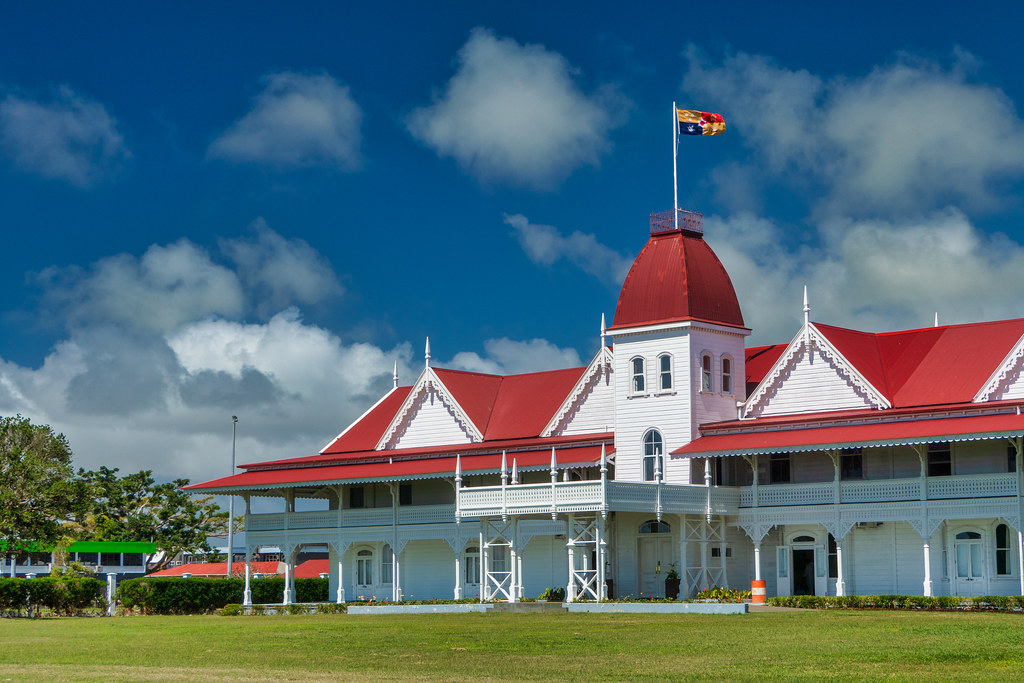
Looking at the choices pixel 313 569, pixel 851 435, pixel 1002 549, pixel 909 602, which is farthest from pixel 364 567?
→ pixel 313 569

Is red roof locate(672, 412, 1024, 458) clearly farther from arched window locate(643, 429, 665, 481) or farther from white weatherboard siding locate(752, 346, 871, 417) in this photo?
arched window locate(643, 429, 665, 481)

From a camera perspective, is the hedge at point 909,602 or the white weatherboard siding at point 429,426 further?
the white weatherboard siding at point 429,426

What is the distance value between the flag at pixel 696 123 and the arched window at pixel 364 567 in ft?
68.0

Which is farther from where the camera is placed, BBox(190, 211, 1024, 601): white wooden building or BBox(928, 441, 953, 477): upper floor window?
BBox(928, 441, 953, 477): upper floor window

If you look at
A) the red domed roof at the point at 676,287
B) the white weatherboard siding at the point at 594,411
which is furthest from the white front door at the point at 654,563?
the red domed roof at the point at 676,287

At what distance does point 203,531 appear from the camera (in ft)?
301

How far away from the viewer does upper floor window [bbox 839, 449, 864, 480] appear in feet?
152

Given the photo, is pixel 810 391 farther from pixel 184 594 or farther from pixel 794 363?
pixel 184 594

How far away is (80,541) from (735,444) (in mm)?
54828

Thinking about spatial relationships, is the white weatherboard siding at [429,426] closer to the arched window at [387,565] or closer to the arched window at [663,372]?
the arched window at [387,565]

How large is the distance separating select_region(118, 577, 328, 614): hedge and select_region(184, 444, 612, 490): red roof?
389cm

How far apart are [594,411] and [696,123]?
10.9 meters

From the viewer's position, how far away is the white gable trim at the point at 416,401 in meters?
56.4

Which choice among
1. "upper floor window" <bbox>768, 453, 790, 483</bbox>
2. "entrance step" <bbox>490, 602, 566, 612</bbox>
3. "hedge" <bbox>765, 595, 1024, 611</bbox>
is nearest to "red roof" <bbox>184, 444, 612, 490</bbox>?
"upper floor window" <bbox>768, 453, 790, 483</bbox>
